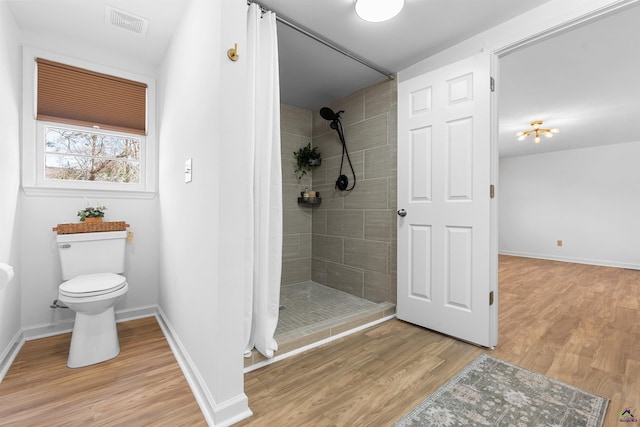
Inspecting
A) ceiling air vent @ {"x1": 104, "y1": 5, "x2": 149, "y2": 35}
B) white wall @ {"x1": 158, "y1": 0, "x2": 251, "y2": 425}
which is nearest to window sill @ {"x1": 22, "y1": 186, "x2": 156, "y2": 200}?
white wall @ {"x1": 158, "y1": 0, "x2": 251, "y2": 425}

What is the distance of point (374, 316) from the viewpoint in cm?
233

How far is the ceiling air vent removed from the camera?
1814 millimetres

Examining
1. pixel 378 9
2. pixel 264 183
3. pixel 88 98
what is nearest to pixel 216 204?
pixel 264 183

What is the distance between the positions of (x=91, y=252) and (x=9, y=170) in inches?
27.9

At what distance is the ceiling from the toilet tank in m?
1.49

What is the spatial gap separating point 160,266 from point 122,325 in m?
0.53

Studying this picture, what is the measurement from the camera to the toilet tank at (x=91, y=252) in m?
2.03

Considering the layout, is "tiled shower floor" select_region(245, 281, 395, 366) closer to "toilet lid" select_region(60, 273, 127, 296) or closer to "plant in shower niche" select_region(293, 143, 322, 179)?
"toilet lid" select_region(60, 273, 127, 296)

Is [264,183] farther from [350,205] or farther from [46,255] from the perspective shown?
[46,255]

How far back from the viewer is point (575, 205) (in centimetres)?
555

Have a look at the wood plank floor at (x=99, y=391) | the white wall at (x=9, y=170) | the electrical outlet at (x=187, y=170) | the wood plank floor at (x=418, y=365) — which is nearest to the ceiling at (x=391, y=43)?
the white wall at (x=9, y=170)

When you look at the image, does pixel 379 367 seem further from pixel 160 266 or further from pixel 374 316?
pixel 160 266

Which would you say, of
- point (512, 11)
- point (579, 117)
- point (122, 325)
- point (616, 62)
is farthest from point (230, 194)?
point (579, 117)

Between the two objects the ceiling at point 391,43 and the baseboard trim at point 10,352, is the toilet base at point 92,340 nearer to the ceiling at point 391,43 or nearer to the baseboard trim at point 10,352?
the baseboard trim at point 10,352
